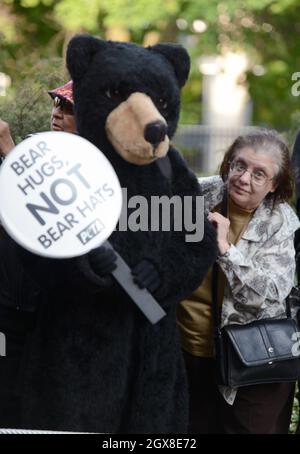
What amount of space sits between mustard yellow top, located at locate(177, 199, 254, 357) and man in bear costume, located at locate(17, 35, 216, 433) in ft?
1.12

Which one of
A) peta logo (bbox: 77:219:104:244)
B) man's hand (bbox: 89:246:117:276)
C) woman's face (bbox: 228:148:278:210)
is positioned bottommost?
woman's face (bbox: 228:148:278:210)

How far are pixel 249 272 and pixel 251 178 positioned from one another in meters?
0.39

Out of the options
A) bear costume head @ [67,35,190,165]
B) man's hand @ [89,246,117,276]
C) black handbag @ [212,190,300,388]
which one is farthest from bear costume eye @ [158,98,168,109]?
black handbag @ [212,190,300,388]

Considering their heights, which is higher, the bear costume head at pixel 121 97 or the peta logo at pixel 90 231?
the bear costume head at pixel 121 97

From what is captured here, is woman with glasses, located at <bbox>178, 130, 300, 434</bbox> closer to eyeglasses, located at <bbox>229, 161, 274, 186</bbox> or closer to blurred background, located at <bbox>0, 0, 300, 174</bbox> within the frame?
eyeglasses, located at <bbox>229, 161, 274, 186</bbox>

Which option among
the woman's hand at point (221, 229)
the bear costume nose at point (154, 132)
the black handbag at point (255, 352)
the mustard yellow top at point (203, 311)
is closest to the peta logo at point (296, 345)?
the black handbag at point (255, 352)

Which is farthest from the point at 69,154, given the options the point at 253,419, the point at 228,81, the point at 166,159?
the point at 228,81

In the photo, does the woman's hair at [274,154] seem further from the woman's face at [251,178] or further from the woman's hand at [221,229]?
the woman's hand at [221,229]

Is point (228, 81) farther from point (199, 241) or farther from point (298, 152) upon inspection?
point (199, 241)

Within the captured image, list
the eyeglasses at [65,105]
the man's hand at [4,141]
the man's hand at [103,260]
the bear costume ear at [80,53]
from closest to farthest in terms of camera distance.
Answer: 1. the man's hand at [103,260]
2. the bear costume ear at [80,53]
3. the man's hand at [4,141]
4. the eyeglasses at [65,105]

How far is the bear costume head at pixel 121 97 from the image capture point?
3260mm

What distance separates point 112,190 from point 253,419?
1267mm

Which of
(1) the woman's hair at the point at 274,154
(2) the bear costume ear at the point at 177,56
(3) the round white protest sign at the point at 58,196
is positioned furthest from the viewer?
(1) the woman's hair at the point at 274,154

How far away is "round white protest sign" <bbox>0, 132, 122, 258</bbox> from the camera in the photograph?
3.08m
